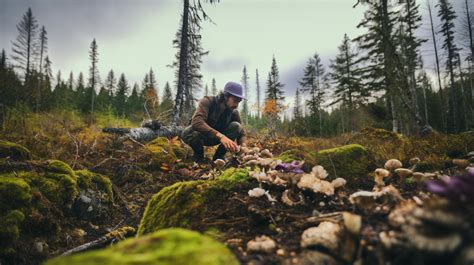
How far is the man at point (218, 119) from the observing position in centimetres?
561

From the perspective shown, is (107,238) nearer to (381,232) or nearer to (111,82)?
(381,232)

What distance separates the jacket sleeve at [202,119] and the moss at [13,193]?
308 cm

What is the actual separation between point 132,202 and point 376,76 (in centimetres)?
1883

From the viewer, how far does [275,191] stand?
86.5 inches

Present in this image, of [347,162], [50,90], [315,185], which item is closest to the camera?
[315,185]

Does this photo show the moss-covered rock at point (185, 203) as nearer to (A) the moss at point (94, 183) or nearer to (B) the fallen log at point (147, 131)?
(A) the moss at point (94, 183)

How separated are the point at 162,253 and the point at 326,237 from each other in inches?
31.2

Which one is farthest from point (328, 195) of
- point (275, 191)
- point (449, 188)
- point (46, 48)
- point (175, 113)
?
point (46, 48)

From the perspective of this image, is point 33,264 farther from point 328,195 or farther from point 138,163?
point 138,163

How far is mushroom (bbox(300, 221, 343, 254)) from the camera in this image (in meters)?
1.18

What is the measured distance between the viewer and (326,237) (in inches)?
47.2

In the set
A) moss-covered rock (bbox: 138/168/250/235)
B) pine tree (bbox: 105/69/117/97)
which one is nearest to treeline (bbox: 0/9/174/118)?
pine tree (bbox: 105/69/117/97)

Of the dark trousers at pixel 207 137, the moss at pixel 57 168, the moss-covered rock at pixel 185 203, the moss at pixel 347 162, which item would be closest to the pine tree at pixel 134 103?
the dark trousers at pixel 207 137

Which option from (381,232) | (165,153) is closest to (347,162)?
(381,232)
